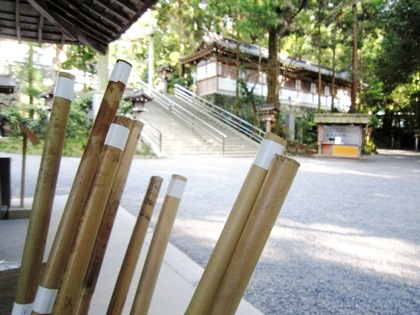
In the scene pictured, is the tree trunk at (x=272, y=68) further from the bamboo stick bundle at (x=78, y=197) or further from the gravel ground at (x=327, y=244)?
the bamboo stick bundle at (x=78, y=197)

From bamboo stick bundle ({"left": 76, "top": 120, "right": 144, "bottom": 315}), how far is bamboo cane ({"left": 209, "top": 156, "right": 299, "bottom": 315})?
384 millimetres

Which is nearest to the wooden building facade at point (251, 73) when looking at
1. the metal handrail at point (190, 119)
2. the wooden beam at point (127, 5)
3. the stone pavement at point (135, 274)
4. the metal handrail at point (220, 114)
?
the metal handrail at point (220, 114)

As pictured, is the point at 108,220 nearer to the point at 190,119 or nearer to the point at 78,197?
the point at 78,197

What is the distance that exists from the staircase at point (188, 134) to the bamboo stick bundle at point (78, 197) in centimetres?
1238

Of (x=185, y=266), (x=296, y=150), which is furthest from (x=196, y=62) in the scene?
(x=185, y=266)

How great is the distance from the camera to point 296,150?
17.3 m

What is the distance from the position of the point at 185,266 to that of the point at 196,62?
20703 mm

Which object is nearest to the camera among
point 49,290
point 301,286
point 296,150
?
point 49,290

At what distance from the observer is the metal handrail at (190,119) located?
1645cm

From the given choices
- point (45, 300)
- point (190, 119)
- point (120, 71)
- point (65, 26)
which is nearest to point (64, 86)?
point (120, 71)

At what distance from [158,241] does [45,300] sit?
1.18 feet

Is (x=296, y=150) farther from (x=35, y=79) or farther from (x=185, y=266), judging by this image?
(x=185, y=266)

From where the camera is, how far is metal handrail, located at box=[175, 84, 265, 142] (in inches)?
702

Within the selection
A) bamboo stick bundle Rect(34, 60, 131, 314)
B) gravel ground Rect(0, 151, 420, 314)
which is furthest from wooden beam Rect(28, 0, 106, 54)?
bamboo stick bundle Rect(34, 60, 131, 314)
